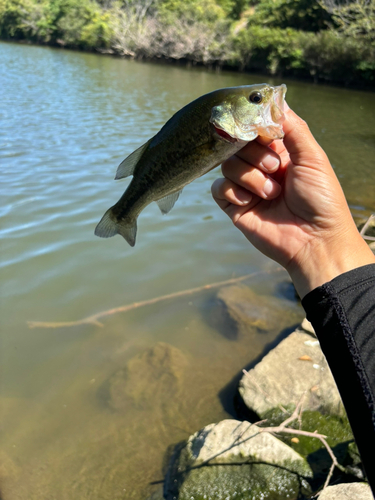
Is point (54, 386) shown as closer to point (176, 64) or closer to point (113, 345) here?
point (113, 345)

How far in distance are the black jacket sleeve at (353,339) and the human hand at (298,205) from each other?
23cm

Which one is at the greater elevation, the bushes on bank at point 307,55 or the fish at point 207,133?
the bushes on bank at point 307,55

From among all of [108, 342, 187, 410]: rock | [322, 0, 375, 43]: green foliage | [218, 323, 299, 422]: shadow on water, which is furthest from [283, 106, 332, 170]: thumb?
[322, 0, 375, 43]: green foliage

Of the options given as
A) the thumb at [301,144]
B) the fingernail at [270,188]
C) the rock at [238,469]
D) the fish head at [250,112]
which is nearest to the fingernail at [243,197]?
the fingernail at [270,188]

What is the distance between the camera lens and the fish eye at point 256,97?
2.12 m

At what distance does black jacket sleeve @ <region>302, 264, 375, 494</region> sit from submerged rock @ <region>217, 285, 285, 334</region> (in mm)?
3603

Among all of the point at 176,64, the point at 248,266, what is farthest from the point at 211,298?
the point at 176,64

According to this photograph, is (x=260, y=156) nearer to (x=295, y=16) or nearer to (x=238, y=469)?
(x=238, y=469)

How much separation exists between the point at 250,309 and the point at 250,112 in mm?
4173

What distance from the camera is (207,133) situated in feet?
7.01

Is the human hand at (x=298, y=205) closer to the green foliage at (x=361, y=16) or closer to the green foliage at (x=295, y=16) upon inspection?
the green foliage at (x=361, y=16)

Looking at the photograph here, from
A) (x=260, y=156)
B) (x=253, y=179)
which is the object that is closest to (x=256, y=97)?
(x=260, y=156)

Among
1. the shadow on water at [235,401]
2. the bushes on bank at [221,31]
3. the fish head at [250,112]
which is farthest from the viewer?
the bushes on bank at [221,31]

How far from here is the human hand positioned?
2258 millimetres
